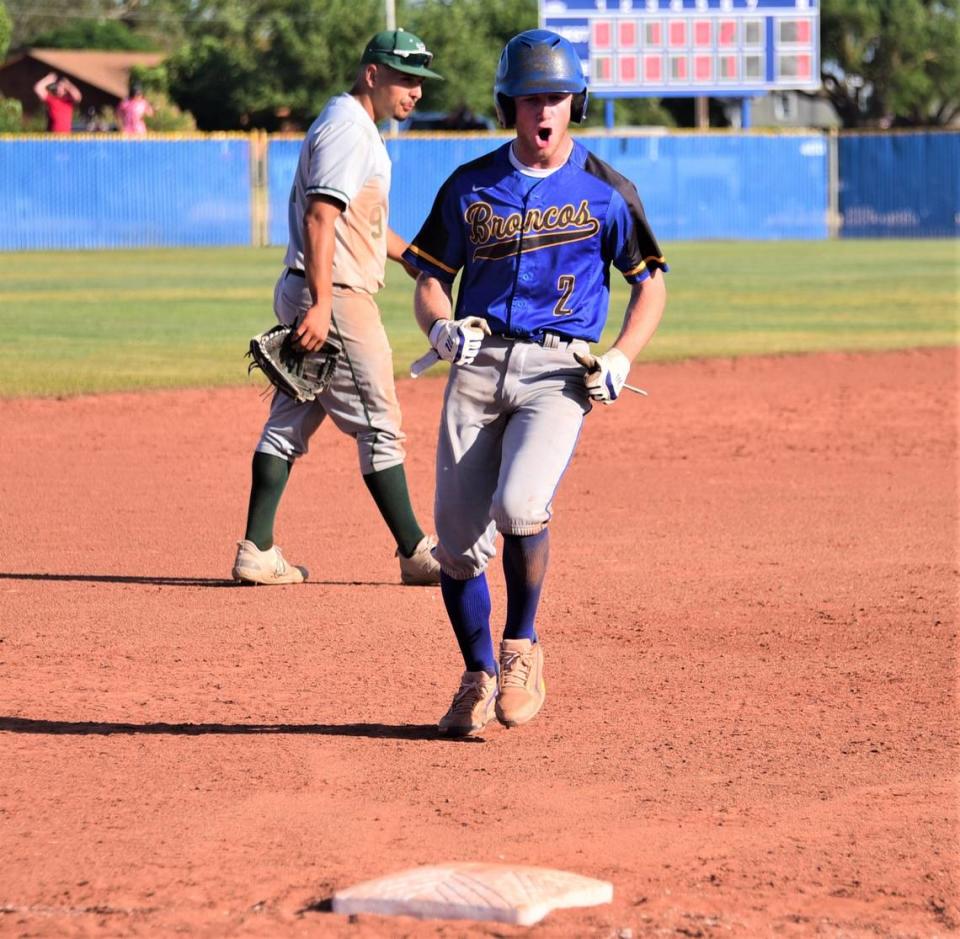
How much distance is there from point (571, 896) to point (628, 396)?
937cm

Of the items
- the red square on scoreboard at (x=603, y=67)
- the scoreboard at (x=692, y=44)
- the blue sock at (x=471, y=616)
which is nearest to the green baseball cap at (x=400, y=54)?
the blue sock at (x=471, y=616)

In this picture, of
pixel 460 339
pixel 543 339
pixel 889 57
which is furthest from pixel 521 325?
pixel 889 57

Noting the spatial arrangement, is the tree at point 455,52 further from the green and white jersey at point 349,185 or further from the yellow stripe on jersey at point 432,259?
the yellow stripe on jersey at point 432,259

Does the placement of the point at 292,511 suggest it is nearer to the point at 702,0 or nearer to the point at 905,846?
the point at 905,846

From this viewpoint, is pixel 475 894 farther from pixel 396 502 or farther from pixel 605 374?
pixel 396 502

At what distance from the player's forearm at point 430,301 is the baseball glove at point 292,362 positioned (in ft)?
4.39

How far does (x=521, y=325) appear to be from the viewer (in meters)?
4.52

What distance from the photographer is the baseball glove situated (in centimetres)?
606

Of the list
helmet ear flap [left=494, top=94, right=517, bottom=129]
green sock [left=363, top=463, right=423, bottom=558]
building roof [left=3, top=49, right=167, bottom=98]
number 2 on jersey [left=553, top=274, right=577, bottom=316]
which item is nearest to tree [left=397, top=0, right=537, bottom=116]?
building roof [left=3, top=49, right=167, bottom=98]

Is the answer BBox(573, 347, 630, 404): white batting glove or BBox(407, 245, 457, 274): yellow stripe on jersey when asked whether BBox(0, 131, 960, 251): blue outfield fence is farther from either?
BBox(573, 347, 630, 404): white batting glove

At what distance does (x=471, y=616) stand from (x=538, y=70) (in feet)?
4.79

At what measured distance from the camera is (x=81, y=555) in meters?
7.20

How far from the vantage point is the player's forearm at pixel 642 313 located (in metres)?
4.61

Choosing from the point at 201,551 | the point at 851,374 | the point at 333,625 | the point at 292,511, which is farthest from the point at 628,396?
the point at 333,625
